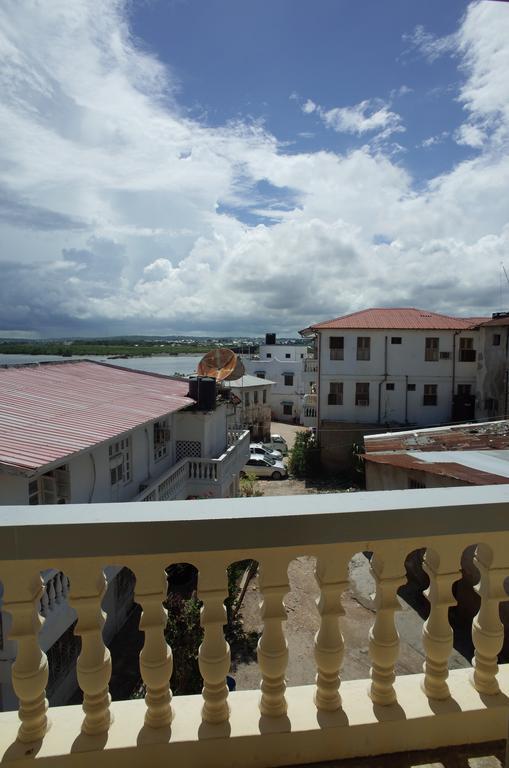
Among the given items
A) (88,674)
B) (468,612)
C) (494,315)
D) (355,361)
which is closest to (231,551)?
(88,674)

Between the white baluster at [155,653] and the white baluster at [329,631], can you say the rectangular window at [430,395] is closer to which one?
the white baluster at [329,631]

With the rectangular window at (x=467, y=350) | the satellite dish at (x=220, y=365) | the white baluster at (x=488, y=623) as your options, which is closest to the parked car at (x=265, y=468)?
the satellite dish at (x=220, y=365)

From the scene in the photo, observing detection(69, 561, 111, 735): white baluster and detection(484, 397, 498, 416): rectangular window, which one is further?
detection(484, 397, 498, 416): rectangular window

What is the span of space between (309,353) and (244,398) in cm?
702

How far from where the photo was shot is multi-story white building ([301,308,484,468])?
30.1 m

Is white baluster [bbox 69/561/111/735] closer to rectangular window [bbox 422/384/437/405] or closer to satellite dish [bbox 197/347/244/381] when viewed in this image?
satellite dish [bbox 197/347/244/381]

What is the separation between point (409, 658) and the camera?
8.88 metres

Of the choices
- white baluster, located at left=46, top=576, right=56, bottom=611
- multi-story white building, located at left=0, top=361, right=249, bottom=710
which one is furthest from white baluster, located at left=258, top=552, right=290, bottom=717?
white baluster, located at left=46, top=576, right=56, bottom=611

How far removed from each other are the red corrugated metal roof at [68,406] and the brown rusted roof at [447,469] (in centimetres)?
601

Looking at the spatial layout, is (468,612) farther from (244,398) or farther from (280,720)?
(244,398)

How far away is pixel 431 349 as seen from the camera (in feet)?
99.6

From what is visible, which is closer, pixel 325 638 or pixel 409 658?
pixel 325 638

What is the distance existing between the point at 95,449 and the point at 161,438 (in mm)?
5356

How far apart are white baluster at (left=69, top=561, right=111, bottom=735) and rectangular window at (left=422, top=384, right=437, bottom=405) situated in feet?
102
